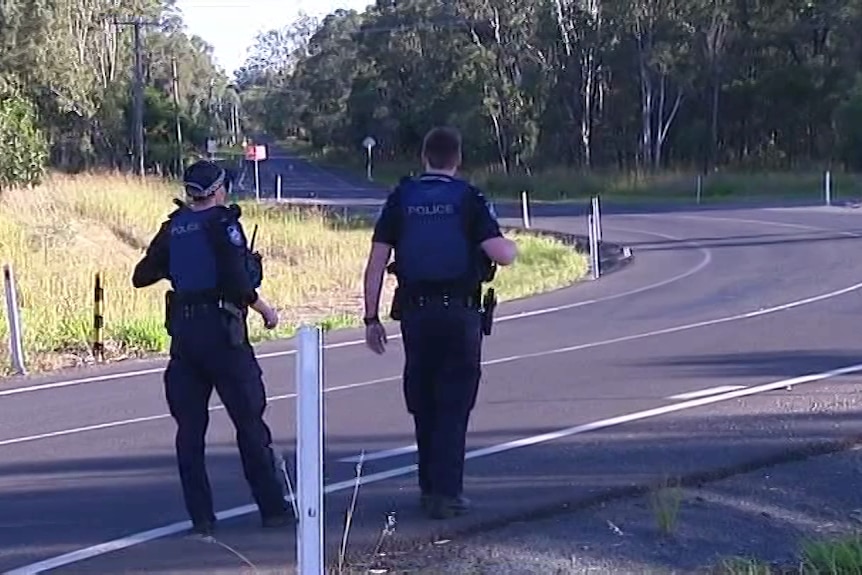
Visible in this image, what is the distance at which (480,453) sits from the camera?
9719mm

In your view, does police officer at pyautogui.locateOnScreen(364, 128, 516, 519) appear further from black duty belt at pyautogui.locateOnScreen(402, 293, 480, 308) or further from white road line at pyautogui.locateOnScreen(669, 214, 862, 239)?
white road line at pyautogui.locateOnScreen(669, 214, 862, 239)

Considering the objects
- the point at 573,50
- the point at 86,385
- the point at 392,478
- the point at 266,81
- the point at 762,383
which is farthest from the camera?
the point at 266,81

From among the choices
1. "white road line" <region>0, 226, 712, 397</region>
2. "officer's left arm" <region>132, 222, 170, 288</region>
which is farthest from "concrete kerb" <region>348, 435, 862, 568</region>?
"white road line" <region>0, 226, 712, 397</region>

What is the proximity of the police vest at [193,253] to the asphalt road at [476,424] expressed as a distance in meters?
1.22

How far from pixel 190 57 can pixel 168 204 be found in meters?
71.6

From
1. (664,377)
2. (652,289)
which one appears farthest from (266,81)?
(664,377)

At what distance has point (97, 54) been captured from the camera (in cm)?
6197

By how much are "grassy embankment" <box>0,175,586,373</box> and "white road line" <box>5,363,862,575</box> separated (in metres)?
7.20

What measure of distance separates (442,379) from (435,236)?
28.2 inches

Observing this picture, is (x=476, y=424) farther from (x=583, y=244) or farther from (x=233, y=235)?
(x=583, y=244)

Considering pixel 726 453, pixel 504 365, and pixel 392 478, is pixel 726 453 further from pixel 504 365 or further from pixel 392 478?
pixel 504 365

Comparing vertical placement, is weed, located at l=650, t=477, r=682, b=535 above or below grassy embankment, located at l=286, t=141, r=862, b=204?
above

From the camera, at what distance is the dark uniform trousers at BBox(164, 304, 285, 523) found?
747cm

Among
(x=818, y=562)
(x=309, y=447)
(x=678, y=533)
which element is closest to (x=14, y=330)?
(x=678, y=533)
